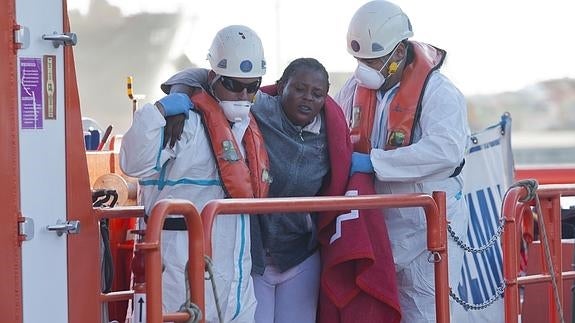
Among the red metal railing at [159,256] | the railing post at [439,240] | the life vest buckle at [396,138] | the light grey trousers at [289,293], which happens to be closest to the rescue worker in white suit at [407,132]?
the life vest buckle at [396,138]

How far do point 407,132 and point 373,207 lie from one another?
1.91ft

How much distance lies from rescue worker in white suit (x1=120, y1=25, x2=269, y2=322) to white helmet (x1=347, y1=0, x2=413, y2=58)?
576 millimetres

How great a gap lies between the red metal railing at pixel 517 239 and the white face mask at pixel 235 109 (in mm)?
1127

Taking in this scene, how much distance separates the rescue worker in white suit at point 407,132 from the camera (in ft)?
14.1

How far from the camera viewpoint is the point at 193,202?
12.9ft

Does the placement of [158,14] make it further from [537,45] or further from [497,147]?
[497,147]

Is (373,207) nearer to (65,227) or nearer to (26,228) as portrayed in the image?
(65,227)

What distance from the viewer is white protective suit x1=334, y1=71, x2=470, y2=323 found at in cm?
429

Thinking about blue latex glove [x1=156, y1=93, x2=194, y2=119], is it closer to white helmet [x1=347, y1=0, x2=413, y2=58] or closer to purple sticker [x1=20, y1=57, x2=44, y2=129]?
purple sticker [x1=20, y1=57, x2=44, y2=129]

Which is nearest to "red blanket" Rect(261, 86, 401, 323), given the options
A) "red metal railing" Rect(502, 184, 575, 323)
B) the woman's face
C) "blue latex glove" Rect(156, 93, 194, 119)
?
the woman's face

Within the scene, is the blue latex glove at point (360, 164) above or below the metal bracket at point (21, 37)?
below

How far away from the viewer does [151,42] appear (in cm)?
1132

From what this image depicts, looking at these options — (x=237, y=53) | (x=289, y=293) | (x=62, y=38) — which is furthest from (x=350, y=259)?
(x=62, y=38)

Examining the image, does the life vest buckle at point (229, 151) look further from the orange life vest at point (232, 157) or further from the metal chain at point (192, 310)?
the metal chain at point (192, 310)
